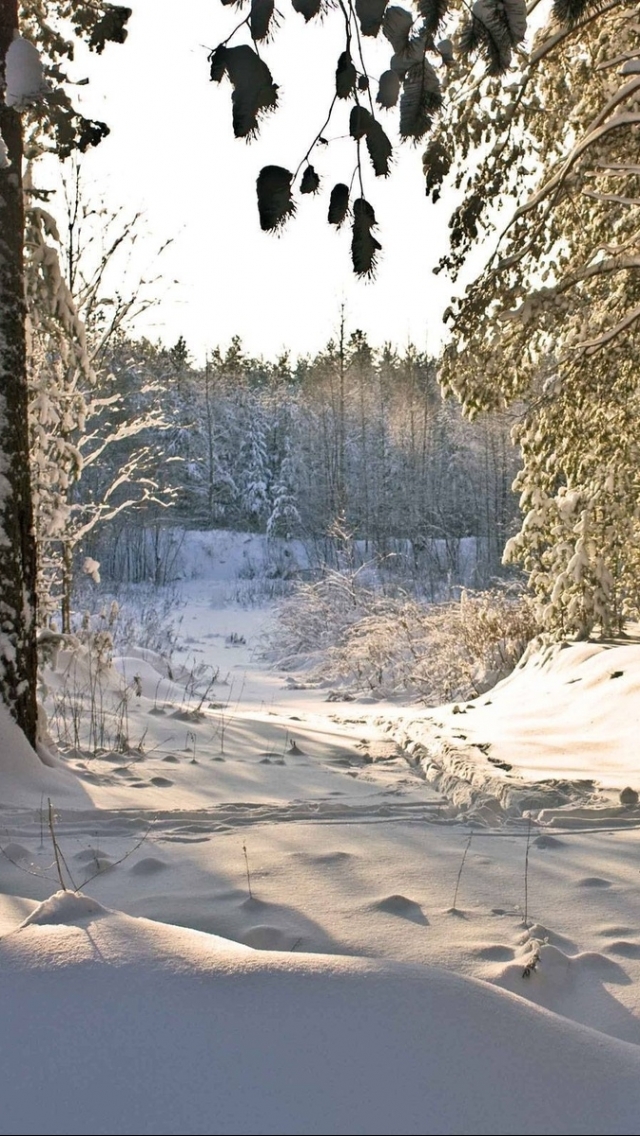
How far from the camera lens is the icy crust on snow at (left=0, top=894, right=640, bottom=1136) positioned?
1.10 metres

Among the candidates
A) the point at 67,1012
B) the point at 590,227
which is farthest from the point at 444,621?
the point at 67,1012

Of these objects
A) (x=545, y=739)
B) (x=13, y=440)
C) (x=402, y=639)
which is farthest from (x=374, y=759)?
(x=402, y=639)

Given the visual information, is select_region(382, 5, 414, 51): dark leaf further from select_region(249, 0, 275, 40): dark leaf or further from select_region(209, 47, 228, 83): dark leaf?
select_region(209, 47, 228, 83): dark leaf

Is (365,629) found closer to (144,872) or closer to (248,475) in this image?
(144,872)

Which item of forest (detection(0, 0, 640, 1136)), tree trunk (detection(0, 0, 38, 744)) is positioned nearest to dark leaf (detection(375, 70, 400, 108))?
forest (detection(0, 0, 640, 1136))

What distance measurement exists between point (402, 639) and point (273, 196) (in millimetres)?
10622

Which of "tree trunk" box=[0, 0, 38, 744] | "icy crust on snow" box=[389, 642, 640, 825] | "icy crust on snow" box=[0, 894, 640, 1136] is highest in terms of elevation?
"tree trunk" box=[0, 0, 38, 744]

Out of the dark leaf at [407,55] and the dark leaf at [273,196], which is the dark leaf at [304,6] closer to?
the dark leaf at [407,55]

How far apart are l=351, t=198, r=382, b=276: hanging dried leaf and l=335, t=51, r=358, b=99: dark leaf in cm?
19

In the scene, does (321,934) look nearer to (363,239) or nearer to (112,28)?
(363,239)

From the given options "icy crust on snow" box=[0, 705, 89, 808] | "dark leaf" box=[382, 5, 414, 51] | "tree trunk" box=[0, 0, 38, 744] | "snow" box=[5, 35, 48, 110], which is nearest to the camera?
"dark leaf" box=[382, 5, 414, 51]

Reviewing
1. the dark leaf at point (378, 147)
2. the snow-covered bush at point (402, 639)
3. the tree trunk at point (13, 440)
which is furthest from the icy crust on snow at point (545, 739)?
the dark leaf at point (378, 147)

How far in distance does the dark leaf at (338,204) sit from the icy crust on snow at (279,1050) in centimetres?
138

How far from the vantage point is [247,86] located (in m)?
1.60
